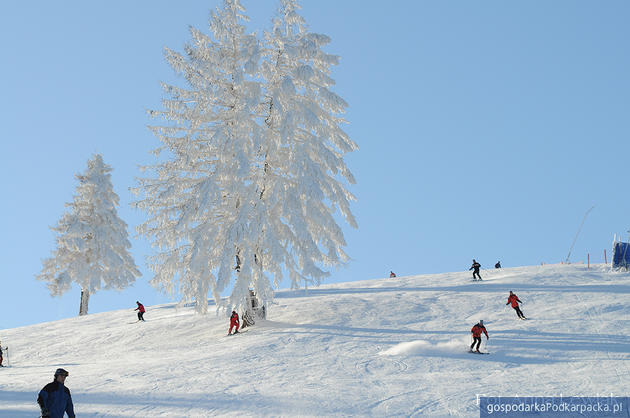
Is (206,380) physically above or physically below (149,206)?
below

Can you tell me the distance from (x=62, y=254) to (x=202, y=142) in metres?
22.2

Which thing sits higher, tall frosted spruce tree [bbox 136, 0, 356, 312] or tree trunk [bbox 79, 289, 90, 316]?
tall frosted spruce tree [bbox 136, 0, 356, 312]

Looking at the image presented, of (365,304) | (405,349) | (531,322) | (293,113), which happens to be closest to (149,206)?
(293,113)

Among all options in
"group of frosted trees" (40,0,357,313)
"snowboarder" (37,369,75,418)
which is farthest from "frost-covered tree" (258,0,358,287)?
"snowboarder" (37,369,75,418)

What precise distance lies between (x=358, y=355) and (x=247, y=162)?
359 inches

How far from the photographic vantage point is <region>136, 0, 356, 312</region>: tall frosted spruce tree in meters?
23.0

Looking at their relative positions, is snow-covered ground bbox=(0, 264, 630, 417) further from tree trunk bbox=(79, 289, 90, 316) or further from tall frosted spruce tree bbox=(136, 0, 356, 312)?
tree trunk bbox=(79, 289, 90, 316)

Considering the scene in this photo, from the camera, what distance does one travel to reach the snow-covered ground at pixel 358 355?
1362 centimetres

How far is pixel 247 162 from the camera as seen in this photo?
75.1 ft

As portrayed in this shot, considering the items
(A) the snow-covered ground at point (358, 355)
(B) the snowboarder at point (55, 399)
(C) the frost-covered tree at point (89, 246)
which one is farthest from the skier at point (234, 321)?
(C) the frost-covered tree at point (89, 246)

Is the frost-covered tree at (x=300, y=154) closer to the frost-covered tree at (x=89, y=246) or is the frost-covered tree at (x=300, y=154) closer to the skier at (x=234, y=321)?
the skier at (x=234, y=321)

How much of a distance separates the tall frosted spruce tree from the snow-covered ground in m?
2.98

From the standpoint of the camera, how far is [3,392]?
15.3m

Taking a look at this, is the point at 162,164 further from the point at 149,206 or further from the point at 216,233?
the point at 216,233
